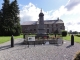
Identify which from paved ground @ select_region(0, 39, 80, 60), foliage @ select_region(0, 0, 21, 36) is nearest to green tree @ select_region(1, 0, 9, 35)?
foliage @ select_region(0, 0, 21, 36)

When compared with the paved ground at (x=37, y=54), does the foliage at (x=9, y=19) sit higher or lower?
higher

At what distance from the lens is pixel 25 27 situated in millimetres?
77188

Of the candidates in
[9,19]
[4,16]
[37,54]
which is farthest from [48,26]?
[37,54]

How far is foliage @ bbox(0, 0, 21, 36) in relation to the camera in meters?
47.1

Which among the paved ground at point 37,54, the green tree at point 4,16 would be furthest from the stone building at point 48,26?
the paved ground at point 37,54

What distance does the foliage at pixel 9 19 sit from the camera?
47.1 meters

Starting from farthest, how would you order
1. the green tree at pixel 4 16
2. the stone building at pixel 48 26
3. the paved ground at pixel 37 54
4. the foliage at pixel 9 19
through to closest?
the stone building at pixel 48 26
the foliage at pixel 9 19
the green tree at pixel 4 16
the paved ground at pixel 37 54

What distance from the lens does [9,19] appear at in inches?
1864

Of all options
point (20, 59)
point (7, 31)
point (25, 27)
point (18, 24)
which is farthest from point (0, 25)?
point (20, 59)

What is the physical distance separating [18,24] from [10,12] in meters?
5.14

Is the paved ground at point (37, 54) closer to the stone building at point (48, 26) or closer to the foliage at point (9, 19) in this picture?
the foliage at point (9, 19)

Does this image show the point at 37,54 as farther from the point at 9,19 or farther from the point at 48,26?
the point at 48,26

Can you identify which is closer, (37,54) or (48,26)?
(37,54)

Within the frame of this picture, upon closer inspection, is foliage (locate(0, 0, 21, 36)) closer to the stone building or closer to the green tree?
the green tree
